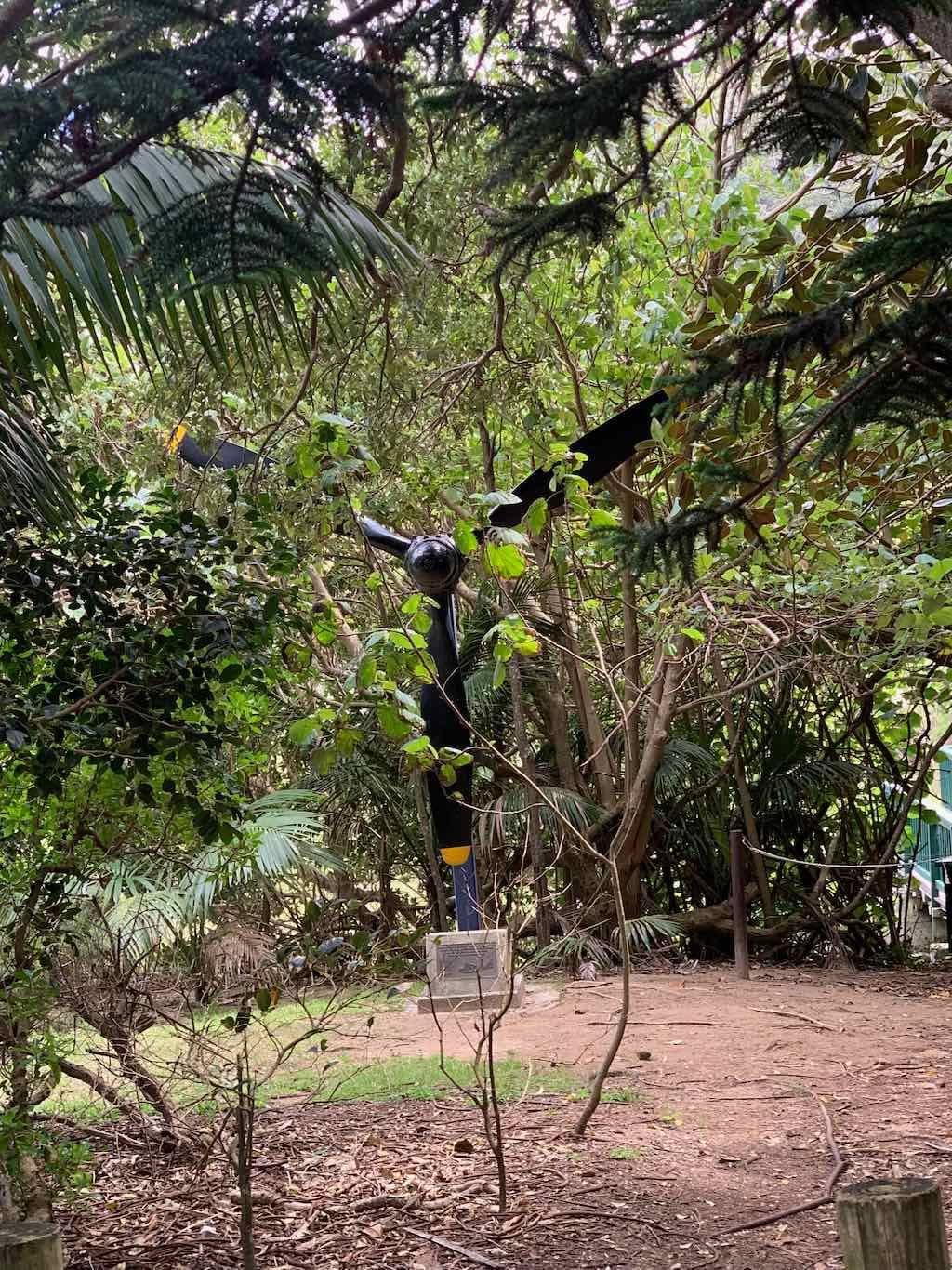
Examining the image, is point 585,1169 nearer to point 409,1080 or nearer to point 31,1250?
point 409,1080

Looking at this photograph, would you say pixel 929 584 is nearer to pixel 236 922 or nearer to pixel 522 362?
pixel 522 362

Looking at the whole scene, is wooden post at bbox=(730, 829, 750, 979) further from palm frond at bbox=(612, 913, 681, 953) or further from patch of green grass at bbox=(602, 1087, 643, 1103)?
patch of green grass at bbox=(602, 1087, 643, 1103)

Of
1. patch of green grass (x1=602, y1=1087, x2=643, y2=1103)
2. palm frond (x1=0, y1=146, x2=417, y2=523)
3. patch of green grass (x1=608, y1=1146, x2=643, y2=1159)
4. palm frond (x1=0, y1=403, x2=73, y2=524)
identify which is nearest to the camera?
palm frond (x1=0, y1=146, x2=417, y2=523)

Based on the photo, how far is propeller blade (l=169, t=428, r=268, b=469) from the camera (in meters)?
6.97

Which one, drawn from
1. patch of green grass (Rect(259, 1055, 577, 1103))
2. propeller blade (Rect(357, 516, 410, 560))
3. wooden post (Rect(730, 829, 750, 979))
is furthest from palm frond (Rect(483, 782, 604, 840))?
patch of green grass (Rect(259, 1055, 577, 1103))

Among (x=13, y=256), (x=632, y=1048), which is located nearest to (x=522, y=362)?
(x=632, y=1048)

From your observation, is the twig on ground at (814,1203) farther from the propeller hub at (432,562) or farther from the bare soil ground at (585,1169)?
the propeller hub at (432,562)

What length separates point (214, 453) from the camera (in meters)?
6.84

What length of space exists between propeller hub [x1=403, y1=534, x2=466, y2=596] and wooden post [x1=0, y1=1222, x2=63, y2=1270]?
549 cm

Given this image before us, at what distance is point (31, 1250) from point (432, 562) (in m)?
5.62

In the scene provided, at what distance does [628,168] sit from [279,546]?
2.70 m

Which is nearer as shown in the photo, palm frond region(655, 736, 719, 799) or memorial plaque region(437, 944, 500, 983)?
memorial plaque region(437, 944, 500, 983)

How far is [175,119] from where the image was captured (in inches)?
67.4

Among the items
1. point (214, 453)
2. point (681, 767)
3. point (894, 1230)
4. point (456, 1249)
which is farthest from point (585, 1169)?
point (681, 767)
